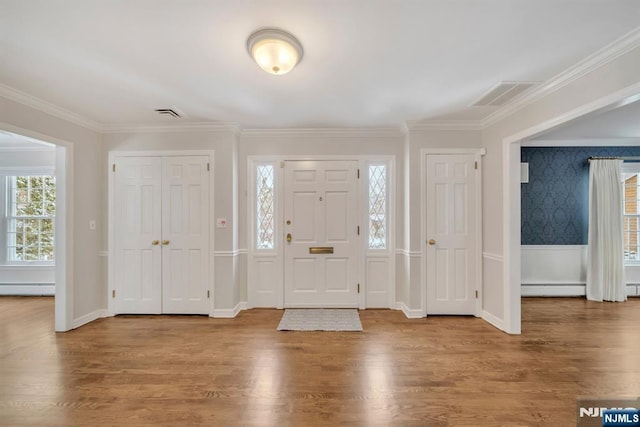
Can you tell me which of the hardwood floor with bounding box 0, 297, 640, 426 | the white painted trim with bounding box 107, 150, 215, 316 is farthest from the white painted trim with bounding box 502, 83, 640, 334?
the white painted trim with bounding box 107, 150, 215, 316

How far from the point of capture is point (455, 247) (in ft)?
12.1

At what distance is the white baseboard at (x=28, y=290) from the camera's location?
468 centimetres

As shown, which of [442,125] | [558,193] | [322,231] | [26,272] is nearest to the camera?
[442,125]

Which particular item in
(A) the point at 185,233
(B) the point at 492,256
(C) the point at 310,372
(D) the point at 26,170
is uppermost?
(D) the point at 26,170

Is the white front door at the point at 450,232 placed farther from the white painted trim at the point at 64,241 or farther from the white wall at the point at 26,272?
the white wall at the point at 26,272

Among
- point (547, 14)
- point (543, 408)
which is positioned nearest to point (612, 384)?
point (543, 408)

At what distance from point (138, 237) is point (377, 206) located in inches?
128

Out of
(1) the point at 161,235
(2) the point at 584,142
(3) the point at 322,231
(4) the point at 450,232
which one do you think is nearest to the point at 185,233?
(1) the point at 161,235

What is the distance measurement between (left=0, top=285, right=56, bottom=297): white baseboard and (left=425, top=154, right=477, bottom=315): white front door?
5.97 m

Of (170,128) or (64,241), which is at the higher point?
(170,128)

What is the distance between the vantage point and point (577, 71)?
2.27 metres

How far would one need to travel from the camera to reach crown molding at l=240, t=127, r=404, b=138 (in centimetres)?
389

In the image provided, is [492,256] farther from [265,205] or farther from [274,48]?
[274,48]

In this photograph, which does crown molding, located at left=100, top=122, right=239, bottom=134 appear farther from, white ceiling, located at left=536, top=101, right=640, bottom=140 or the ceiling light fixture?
white ceiling, located at left=536, top=101, right=640, bottom=140
